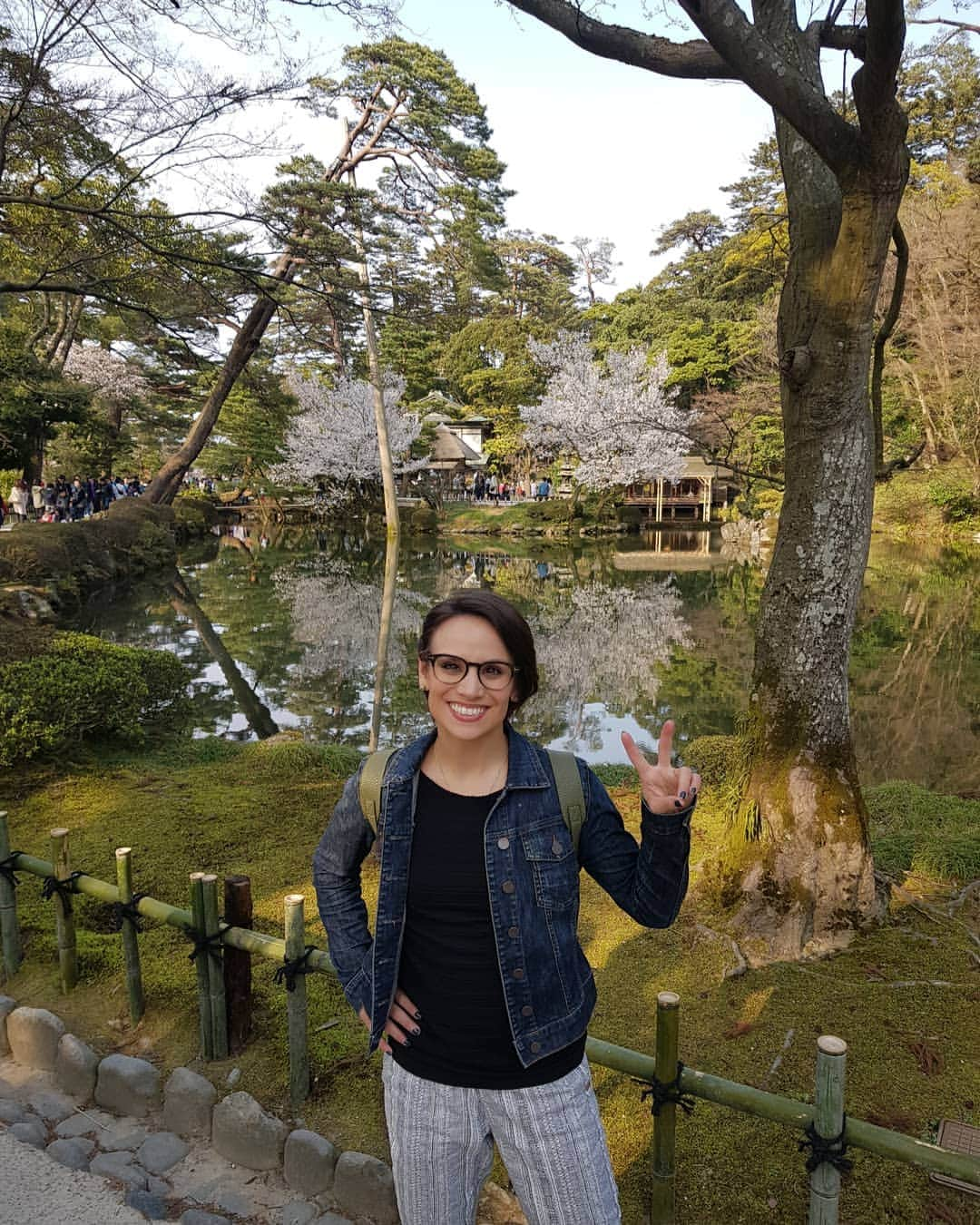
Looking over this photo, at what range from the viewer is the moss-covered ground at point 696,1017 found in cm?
223

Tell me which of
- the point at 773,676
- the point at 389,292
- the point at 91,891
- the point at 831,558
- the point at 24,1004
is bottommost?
the point at 24,1004

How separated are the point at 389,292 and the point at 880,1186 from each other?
6506mm

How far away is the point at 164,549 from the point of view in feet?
63.5

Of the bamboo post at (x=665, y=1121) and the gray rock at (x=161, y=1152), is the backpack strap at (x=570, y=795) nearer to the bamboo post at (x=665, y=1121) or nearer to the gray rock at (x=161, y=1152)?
the bamboo post at (x=665, y=1121)

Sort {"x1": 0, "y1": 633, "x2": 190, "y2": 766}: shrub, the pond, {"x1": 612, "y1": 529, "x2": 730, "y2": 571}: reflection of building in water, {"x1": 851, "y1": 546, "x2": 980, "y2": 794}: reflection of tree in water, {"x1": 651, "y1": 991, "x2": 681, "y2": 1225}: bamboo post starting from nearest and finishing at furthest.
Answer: {"x1": 651, "y1": 991, "x2": 681, "y2": 1225}: bamboo post → {"x1": 0, "y1": 633, "x2": 190, "y2": 766}: shrub → {"x1": 851, "y1": 546, "x2": 980, "y2": 794}: reflection of tree in water → the pond → {"x1": 612, "y1": 529, "x2": 730, "y2": 571}: reflection of building in water

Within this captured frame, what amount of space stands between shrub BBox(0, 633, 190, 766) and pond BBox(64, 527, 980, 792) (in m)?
0.77

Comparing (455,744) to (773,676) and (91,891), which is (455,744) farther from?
(773,676)

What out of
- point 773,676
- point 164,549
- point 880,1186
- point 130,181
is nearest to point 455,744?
point 880,1186

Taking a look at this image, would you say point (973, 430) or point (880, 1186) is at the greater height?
point (973, 430)

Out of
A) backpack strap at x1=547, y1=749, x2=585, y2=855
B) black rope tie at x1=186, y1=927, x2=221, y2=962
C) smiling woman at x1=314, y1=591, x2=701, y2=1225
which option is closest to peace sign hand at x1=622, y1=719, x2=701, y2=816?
smiling woman at x1=314, y1=591, x2=701, y2=1225

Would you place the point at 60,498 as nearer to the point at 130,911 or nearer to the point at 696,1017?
the point at 130,911

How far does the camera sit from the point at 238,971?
266 centimetres

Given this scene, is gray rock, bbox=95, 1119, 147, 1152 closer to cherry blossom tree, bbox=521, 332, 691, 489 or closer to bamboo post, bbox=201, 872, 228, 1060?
bamboo post, bbox=201, 872, 228, 1060

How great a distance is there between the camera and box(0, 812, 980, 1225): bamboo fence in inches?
65.5
